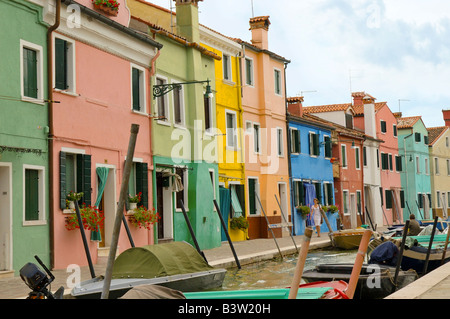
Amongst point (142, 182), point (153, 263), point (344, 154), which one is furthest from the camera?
point (344, 154)

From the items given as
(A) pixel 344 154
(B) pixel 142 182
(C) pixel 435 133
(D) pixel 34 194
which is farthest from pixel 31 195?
(C) pixel 435 133

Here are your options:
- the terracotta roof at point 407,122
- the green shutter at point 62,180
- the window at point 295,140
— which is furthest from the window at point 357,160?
the green shutter at point 62,180

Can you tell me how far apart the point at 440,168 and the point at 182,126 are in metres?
41.3

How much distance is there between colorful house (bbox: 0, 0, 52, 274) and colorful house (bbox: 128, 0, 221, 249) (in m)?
5.46

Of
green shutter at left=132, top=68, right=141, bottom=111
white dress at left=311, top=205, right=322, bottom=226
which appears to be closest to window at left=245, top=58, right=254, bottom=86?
white dress at left=311, top=205, right=322, bottom=226

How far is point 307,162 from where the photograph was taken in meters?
36.5

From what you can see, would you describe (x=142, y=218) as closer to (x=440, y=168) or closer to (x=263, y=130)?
(x=263, y=130)

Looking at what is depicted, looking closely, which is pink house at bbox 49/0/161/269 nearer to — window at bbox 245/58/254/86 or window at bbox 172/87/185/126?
window at bbox 172/87/185/126

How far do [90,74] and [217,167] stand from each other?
8348 millimetres

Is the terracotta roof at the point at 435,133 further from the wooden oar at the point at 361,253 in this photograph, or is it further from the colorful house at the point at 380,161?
the wooden oar at the point at 361,253

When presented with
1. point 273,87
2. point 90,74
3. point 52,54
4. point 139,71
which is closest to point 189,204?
point 139,71

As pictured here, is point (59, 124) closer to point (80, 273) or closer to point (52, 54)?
point (52, 54)

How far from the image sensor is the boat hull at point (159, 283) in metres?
11.8
